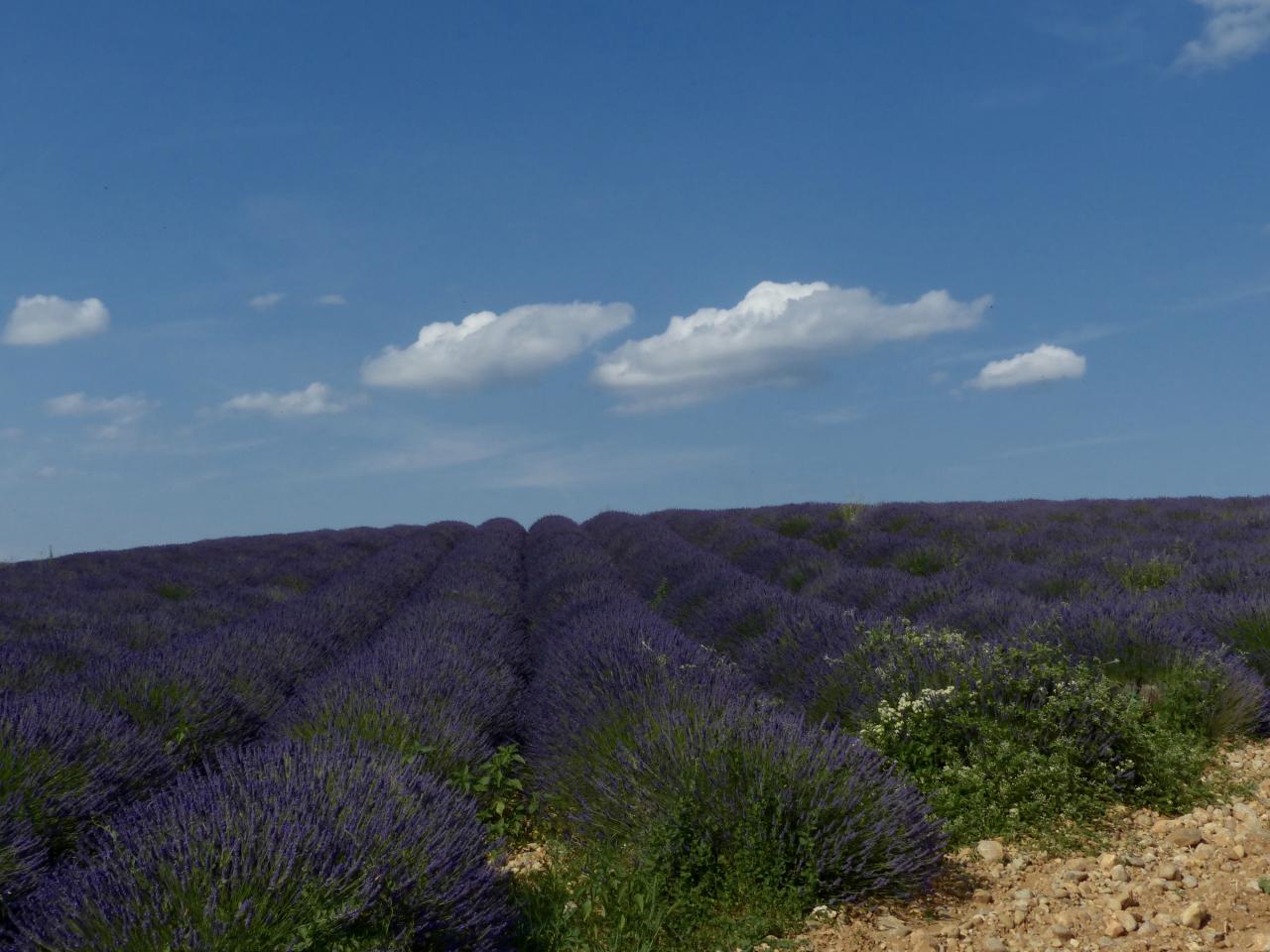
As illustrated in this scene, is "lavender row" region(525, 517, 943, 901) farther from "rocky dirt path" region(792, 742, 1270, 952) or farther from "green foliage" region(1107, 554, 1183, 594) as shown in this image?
"green foliage" region(1107, 554, 1183, 594)

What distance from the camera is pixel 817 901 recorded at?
307 centimetres

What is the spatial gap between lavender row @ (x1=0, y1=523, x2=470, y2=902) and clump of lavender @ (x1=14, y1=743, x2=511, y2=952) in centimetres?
77

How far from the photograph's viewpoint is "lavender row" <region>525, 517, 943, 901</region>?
311 cm

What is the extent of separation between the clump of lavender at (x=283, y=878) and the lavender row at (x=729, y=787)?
691 millimetres

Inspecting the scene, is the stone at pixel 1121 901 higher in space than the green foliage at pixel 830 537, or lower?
lower

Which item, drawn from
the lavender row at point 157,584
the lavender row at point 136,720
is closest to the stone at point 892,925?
the lavender row at point 136,720

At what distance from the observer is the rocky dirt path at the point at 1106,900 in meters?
2.99

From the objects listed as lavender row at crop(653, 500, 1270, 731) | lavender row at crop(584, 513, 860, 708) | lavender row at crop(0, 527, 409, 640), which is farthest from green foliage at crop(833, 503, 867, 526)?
lavender row at crop(0, 527, 409, 640)

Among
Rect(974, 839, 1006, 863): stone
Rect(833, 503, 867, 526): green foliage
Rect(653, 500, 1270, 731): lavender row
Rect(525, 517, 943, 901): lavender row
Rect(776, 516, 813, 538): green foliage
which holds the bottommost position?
Rect(974, 839, 1006, 863): stone

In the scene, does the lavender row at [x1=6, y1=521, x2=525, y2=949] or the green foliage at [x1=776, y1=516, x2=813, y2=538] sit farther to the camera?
the green foliage at [x1=776, y1=516, x2=813, y2=538]

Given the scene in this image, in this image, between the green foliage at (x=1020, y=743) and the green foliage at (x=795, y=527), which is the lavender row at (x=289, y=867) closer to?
the green foliage at (x=1020, y=743)

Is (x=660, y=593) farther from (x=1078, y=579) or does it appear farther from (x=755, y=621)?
(x=1078, y=579)

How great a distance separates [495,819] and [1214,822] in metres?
3.06

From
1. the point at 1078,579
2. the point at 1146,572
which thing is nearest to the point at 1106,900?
the point at 1078,579
